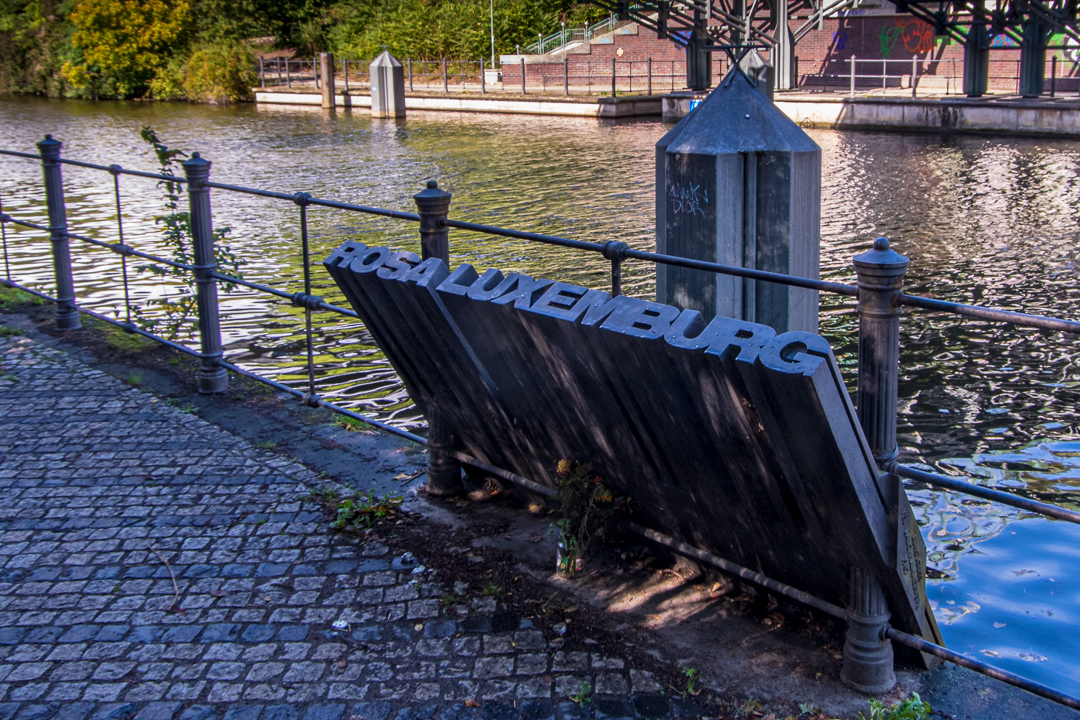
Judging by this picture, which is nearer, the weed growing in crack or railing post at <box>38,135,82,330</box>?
the weed growing in crack

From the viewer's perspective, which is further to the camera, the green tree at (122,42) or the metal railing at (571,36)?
the green tree at (122,42)

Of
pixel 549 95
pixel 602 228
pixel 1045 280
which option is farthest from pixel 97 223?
pixel 549 95

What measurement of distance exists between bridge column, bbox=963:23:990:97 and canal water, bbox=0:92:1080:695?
12.1 feet

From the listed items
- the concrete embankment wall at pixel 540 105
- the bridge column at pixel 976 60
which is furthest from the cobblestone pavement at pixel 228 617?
the concrete embankment wall at pixel 540 105

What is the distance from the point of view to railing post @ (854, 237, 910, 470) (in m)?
3.06

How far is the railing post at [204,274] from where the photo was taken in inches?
246

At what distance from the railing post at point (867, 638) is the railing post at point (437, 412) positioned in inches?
81.0

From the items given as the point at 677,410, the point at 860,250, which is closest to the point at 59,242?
the point at 677,410

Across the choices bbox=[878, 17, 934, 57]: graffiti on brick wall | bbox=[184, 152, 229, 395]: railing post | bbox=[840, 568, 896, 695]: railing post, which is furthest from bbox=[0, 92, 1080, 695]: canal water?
bbox=[878, 17, 934, 57]: graffiti on brick wall

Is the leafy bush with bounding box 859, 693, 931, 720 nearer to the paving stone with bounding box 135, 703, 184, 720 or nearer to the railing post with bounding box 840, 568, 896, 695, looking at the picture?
the railing post with bounding box 840, 568, 896, 695

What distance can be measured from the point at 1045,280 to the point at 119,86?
5152 cm

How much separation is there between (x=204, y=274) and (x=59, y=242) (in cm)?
240

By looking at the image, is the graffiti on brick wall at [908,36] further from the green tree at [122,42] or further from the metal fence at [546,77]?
the green tree at [122,42]

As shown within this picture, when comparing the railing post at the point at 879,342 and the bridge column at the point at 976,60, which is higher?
the bridge column at the point at 976,60
